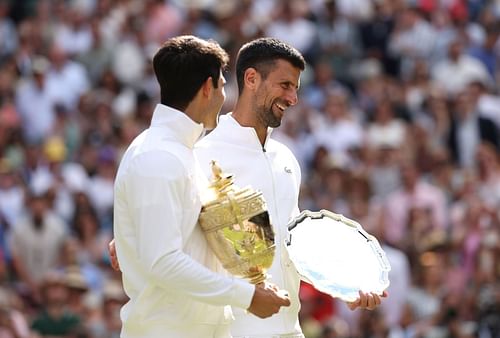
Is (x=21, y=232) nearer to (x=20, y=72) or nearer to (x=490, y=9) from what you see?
(x=20, y=72)

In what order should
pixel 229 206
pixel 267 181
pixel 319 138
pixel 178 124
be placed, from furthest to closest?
pixel 319 138 < pixel 267 181 < pixel 178 124 < pixel 229 206

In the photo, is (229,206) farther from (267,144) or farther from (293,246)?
(267,144)

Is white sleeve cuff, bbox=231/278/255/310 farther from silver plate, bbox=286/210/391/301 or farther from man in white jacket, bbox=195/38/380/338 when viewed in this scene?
man in white jacket, bbox=195/38/380/338

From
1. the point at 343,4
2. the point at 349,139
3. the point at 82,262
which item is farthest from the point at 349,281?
the point at 343,4

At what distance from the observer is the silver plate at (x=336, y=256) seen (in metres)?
6.66

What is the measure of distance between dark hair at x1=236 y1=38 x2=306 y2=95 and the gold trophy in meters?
1.21

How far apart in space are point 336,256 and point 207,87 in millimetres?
1138

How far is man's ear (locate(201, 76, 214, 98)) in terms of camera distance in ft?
20.4

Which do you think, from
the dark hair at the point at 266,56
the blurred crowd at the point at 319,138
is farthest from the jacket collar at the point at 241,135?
the blurred crowd at the point at 319,138

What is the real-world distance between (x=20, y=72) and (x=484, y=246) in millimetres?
6106

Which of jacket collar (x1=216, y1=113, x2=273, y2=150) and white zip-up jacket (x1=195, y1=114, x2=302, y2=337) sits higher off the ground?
jacket collar (x1=216, y1=113, x2=273, y2=150)

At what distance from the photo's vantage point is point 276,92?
725 centimetres

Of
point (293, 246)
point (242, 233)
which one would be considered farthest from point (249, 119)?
point (242, 233)

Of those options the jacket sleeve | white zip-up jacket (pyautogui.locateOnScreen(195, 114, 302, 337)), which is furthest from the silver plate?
the jacket sleeve
